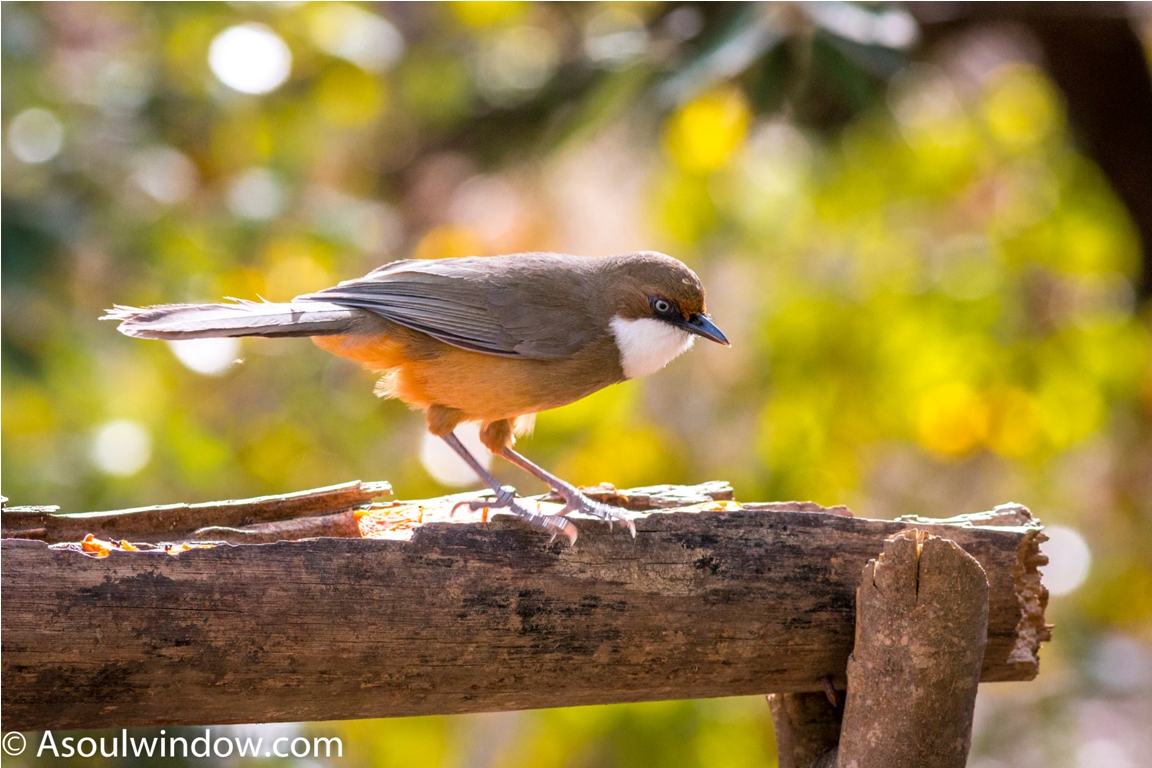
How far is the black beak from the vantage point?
12.1ft

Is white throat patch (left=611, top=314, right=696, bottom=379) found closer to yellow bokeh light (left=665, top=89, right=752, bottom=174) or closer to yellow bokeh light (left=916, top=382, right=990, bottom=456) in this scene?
yellow bokeh light (left=665, top=89, right=752, bottom=174)

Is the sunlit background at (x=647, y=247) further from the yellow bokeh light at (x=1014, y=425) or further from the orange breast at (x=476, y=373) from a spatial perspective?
the orange breast at (x=476, y=373)

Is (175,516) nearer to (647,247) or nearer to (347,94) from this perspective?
(347,94)

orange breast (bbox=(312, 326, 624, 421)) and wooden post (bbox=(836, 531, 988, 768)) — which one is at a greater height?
orange breast (bbox=(312, 326, 624, 421))

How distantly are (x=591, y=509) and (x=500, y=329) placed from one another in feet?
2.44

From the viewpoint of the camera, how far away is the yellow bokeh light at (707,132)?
5.74 meters

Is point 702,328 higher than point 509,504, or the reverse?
point 702,328

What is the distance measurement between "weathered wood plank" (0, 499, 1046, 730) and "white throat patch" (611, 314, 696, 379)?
2.74ft

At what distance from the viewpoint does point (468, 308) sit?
362 cm

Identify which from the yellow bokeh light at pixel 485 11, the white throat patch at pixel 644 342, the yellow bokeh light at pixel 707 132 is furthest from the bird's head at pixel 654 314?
the yellow bokeh light at pixel 485 11

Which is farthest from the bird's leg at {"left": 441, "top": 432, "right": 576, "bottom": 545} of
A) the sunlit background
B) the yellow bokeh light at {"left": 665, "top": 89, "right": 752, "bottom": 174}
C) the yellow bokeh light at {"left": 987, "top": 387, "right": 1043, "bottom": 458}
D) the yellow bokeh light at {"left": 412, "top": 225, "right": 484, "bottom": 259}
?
the yellow bokeh light at {"left": 987, "top": 387, "right": 1043, "bottom": 458}

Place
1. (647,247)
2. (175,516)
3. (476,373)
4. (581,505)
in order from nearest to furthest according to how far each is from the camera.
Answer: (175,516), (581,505), (476,373), (647,247)

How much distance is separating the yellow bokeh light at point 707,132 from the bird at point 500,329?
2.18m

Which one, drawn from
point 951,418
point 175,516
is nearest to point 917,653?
point 175,516
